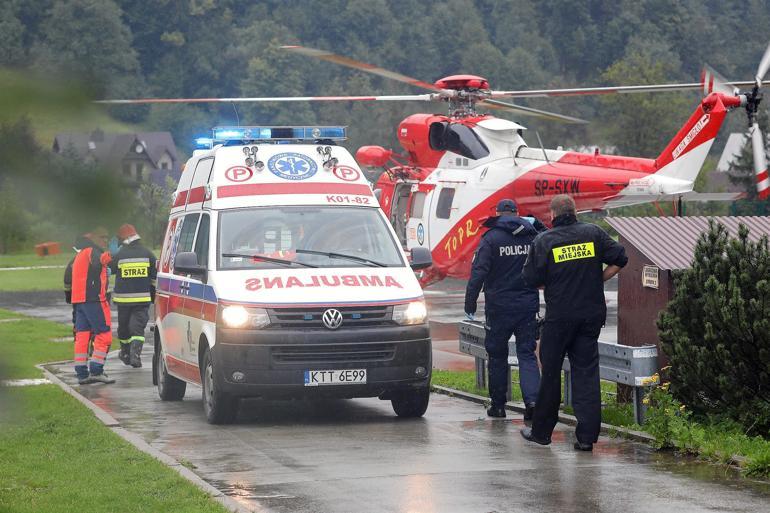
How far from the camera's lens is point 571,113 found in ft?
277

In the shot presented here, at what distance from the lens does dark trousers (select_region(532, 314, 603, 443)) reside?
9.47 meters

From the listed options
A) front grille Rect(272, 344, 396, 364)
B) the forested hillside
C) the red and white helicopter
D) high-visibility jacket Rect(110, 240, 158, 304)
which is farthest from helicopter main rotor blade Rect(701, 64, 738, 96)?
front grille Rect(272, 344, 396, 364)

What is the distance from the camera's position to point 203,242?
1212cm

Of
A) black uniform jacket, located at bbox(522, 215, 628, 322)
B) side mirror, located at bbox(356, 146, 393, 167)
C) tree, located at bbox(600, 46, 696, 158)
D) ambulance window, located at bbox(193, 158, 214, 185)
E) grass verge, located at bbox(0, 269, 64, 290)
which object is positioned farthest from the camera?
tree, located at bbox(600, 46, 696, 158)

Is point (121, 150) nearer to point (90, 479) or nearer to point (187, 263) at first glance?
point (90, 479)

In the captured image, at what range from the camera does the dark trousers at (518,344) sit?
11203 millimetres

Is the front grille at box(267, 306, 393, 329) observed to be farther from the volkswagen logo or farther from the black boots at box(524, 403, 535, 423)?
the black boots at box(524, 403, 535, 423)

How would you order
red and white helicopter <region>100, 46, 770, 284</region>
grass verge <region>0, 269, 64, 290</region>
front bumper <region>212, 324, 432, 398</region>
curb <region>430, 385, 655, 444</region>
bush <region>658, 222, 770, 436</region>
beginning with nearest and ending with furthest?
bush <region>658, 222, 770, 436</region>, curb <region>430, 385, 655, 444</region>, front bumper <region>212, 324, 432, 398</region>, red and white helicopter <region>100, 46, 770, 284</region>, grass verge <region>0, 269, 64, 290</region>

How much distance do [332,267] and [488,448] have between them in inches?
100.0

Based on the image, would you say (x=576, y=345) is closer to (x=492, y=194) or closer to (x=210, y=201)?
(x=210, y=201)

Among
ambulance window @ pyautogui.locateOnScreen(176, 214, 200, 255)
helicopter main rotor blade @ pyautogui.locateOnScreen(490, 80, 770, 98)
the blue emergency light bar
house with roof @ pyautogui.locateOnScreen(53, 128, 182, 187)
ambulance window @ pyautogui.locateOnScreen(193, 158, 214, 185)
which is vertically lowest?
ambulance window @ pyautogui.locateOnScreen(176, 214, 200, 255)

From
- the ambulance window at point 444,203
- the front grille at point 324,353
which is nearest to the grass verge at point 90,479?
the front grille at point 324,353

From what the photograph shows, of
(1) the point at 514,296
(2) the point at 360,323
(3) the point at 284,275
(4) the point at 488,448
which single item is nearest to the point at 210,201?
(3) the point at 284,275

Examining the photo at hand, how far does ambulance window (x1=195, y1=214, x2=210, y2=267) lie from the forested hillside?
69.3 inches
